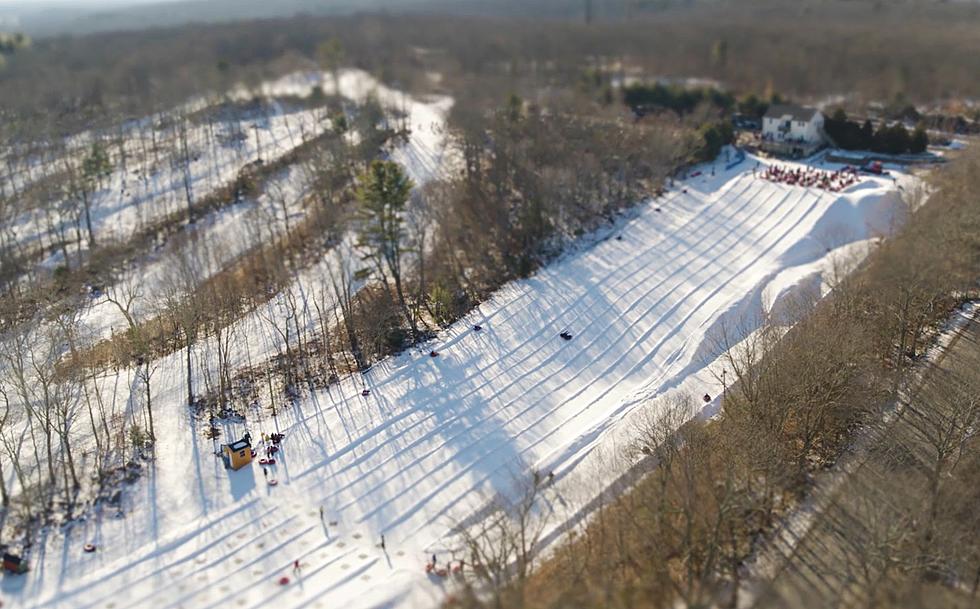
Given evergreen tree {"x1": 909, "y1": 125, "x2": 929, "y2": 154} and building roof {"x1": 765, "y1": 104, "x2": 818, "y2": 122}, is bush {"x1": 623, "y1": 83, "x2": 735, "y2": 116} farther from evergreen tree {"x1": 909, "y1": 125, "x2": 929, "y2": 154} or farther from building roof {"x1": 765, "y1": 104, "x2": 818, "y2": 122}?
evergreen tree {"x1": 909, "y1": 125, "x2": 929, "y2": 154}

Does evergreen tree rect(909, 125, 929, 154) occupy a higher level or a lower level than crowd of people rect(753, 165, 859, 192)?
lower

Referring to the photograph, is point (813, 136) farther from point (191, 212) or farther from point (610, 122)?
point (191, 212)

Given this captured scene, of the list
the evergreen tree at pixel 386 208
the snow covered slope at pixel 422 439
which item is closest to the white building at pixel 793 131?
the snow covered slope at pixel 422 439

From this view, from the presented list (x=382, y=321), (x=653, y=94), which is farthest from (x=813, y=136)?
(x=382, y=321)

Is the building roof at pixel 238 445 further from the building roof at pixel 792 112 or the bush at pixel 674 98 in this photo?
the bush at pixel 674 98

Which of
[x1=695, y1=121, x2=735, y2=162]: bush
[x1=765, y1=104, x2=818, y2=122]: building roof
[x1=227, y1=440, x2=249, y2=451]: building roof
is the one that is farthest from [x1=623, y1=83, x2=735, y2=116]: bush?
[x1=227, y1=440, x2=249, y2=451]: building roof

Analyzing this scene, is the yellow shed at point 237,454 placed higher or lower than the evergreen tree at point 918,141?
higher
